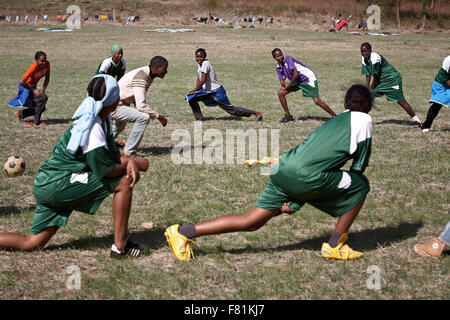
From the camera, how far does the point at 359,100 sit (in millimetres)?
4047

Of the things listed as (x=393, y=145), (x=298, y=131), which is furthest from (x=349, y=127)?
(x=298, y=131)

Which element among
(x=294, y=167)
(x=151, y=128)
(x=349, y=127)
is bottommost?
(x=151, y=128)

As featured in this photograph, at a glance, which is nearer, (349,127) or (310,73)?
(349,127)

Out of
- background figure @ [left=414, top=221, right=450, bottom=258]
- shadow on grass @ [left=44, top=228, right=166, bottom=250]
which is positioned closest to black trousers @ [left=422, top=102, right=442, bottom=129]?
background figure @ [left=414, top=221, right=450, bottom=258]

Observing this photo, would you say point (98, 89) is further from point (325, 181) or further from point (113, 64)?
point (113, 64)

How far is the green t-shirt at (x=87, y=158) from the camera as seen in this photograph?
3809 mm

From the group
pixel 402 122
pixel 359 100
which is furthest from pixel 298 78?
pixel 359 100

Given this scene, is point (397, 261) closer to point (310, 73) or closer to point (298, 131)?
point (298, 131)

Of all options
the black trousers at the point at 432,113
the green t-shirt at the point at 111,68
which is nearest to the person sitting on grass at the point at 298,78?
the black trousers at the point at 432,113

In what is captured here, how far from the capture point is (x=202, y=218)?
5.36m

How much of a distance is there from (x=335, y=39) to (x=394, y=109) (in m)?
22.6

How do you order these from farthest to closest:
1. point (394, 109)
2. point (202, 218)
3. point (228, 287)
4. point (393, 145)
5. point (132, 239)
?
1. point (394, 109)
2. point (393, 145)
3. point (202, 218)
4. point (132, 239)
5. point (228, 287)

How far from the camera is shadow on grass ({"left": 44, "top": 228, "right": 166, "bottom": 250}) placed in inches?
180

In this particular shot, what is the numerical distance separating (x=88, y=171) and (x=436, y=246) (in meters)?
2.96
